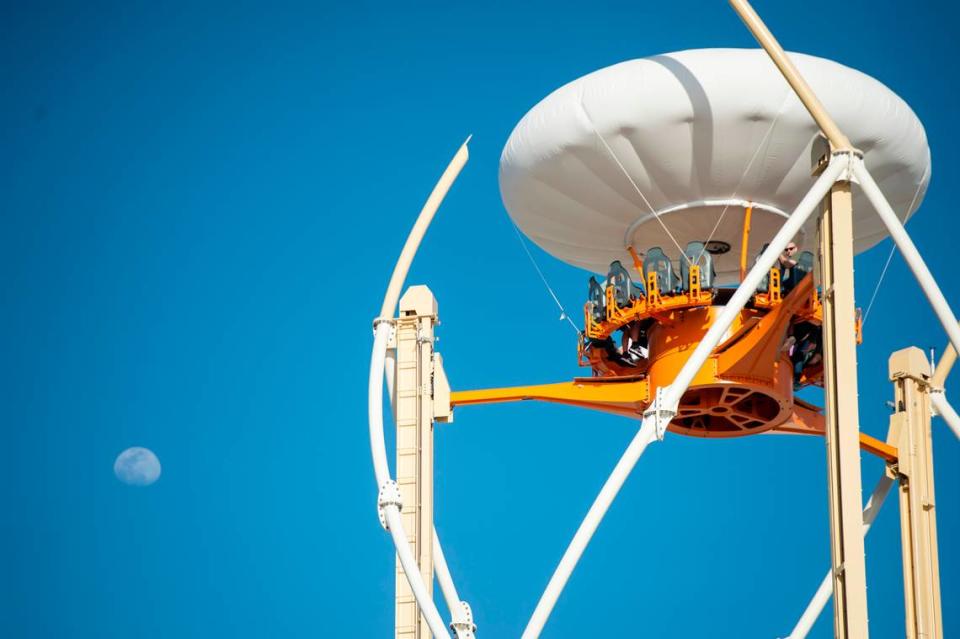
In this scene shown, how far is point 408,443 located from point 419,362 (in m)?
1.86

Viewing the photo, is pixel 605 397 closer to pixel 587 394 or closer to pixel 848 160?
pixel 587 394

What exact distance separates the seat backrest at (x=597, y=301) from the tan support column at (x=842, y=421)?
9.31 m

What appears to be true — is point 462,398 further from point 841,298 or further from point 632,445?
point 841,298

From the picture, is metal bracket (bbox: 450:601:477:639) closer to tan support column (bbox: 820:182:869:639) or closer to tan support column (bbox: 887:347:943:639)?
tan support column (bbox: 820:182:869:639)

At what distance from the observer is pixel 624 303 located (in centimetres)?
5109

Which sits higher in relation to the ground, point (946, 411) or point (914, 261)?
point (946, 411)

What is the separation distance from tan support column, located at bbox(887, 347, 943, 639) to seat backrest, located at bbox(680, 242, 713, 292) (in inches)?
224

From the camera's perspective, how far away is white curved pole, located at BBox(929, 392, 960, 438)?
5071cm

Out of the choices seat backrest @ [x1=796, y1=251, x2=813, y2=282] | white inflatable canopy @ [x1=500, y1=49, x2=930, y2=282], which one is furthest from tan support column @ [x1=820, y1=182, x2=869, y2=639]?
seat backrest @ [x1=796, y1=251, x2=813, y2=282]

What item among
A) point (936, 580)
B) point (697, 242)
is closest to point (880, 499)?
point (936, 580)

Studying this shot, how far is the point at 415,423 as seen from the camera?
49.4 metres

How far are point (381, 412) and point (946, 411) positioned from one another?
13687 mm

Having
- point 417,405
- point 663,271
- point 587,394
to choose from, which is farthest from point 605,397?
point 417,405

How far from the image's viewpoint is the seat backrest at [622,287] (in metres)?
51.0
